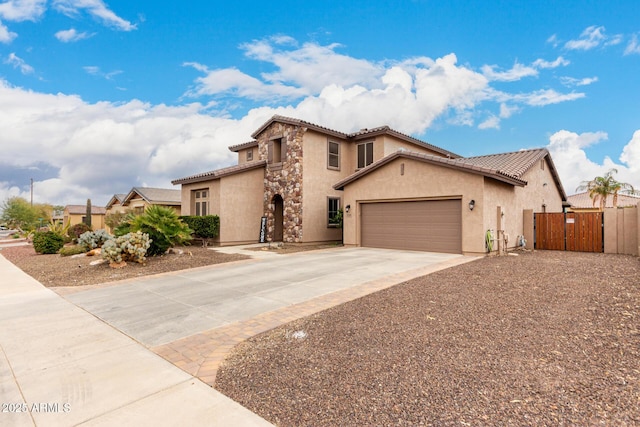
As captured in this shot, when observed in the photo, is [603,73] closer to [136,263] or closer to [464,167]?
[464,167]

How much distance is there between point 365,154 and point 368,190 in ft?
13.0

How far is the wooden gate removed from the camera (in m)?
13.8

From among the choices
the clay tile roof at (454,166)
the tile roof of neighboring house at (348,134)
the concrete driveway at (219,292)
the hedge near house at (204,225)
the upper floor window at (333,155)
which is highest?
the tile roof of neighboring house at (348,134)

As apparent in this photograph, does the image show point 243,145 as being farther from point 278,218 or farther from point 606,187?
point 606,187

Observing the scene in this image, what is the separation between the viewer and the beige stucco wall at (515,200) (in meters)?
13.1

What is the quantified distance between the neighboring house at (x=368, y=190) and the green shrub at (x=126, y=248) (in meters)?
6.65

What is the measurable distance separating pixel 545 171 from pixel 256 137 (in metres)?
16.7

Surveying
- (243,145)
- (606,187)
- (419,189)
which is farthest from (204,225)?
(606,187)

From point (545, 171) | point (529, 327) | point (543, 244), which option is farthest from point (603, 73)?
point (529, 327)

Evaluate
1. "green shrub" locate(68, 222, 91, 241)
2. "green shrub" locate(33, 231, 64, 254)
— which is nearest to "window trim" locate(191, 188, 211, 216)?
"green shrub" locate(33, 231, 64, 254)

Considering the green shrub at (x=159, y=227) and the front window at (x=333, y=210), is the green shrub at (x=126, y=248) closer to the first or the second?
the green shrub at (x=159, y=227)

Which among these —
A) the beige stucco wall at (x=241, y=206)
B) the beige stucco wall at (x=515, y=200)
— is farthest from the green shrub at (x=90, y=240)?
the beige stucco wall at (x=515, y=200)

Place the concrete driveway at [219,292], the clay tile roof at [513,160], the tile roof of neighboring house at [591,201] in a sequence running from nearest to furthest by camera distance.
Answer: the concrete driveway at [219,292] → the clay tile roof at [513,160] → the tile roof of neighboring house at [591,201]

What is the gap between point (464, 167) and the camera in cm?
1270
